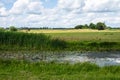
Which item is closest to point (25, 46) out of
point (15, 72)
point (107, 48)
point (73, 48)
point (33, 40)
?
point (33, 40)

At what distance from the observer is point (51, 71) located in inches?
651

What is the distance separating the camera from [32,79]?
540 inches

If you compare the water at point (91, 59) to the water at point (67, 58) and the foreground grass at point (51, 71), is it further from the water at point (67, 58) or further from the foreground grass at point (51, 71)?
the foreground grass at point (51, 71)

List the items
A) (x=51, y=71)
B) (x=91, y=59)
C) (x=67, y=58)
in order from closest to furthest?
(x=51, y=71) < (x=91, y=59) < (x=67, y=58)

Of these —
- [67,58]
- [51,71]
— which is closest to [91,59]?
[67,58]

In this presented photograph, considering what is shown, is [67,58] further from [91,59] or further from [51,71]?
[51,71]

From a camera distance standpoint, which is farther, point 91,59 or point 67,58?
point 67,58

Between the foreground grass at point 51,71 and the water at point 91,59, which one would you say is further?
the water at point 91,59

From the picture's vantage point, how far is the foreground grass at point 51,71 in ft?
47.0

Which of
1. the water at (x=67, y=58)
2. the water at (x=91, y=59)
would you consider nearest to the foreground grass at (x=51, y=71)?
the water at (x=67, y=58)

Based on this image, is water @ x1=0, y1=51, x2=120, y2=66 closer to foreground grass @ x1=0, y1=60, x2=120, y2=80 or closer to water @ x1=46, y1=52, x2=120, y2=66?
water @ x1=46, y1=52, x2=120, y2=66

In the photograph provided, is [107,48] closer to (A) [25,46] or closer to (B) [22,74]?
(A) [25,46]

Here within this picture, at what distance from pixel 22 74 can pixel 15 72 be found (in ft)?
2.61

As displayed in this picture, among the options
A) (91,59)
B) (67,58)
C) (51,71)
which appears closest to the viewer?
(51,71)
